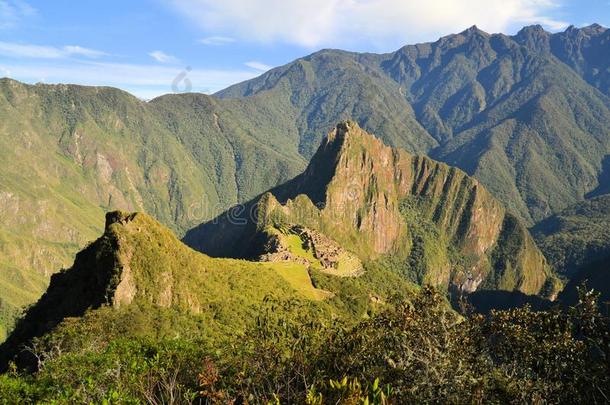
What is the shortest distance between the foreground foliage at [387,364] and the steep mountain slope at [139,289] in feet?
96.3

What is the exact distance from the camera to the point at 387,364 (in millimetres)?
32656

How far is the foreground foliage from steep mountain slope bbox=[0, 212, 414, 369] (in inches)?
1156

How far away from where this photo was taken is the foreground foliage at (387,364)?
26.8 m

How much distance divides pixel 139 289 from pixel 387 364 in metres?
61.0

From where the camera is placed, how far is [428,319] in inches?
1248

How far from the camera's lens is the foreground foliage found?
26.8m

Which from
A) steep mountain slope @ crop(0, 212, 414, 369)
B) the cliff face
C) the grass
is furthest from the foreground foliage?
the grass

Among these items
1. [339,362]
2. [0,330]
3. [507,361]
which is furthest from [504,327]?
[0,330]

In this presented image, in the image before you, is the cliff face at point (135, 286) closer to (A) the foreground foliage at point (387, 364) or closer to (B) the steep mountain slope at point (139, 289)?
(B) the steep mountain slope at point (139, 289)

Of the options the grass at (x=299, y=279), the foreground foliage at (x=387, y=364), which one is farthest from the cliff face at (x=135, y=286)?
the foreground foliage at (x=387, y=364)

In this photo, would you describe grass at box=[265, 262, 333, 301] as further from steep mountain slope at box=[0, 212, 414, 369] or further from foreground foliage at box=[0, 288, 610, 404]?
foreground foliage at box=[0, 288, 610, 404]

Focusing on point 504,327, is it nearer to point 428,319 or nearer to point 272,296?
point 428,319

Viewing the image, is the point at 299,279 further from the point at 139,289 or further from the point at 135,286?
the point at 135,286

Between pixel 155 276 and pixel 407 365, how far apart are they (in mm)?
66828
